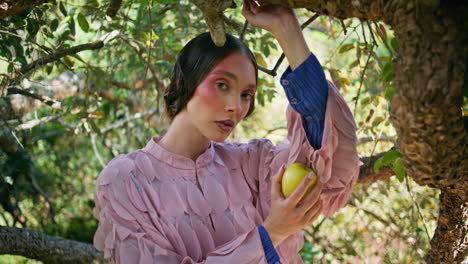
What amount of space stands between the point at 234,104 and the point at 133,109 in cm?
343

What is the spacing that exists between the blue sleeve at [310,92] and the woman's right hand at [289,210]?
0.13 meters

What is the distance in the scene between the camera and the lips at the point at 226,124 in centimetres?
168

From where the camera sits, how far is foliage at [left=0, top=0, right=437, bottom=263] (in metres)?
2.81

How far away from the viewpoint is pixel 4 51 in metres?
2.33

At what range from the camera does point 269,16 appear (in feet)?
4.32

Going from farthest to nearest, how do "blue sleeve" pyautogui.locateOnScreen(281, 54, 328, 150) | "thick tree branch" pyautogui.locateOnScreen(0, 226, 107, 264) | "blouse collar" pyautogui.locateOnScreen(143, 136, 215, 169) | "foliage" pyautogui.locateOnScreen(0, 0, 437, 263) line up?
"foliage" pyautogui.locateOnScreen(0, 0, 437, 263) → "thick tree branch" pyautogui.locateOnScreen(0, 226, 107, 264) → "blouse collar" pyautogui.locateOnScreen(143, 136, 215, 169) → "blue sleeve" pyautogui.locateOnScreen(281, 54, 328, 150)

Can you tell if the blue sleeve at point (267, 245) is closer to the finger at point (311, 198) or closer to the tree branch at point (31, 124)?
the finger at point (311, 198)

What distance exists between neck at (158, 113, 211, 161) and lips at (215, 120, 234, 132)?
17cm

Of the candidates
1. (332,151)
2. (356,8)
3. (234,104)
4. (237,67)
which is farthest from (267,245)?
(356,8)

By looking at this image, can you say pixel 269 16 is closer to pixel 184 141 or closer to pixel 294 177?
pixel 294 177

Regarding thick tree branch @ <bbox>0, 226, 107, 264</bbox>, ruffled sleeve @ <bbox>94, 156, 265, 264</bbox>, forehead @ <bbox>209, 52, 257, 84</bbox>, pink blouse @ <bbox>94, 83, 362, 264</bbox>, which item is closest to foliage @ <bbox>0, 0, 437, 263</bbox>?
thick tree branch @ <bbox>0, 226, 107, 264</bbox>

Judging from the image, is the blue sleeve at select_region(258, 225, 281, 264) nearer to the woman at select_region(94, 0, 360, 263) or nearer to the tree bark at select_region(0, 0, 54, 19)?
the woman at select_region(94, 0, 360, 263)

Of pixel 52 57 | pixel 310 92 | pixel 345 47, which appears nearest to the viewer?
pixel 310 92

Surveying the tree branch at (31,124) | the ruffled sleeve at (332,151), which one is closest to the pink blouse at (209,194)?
the ruffled sleeve at (332,151)
